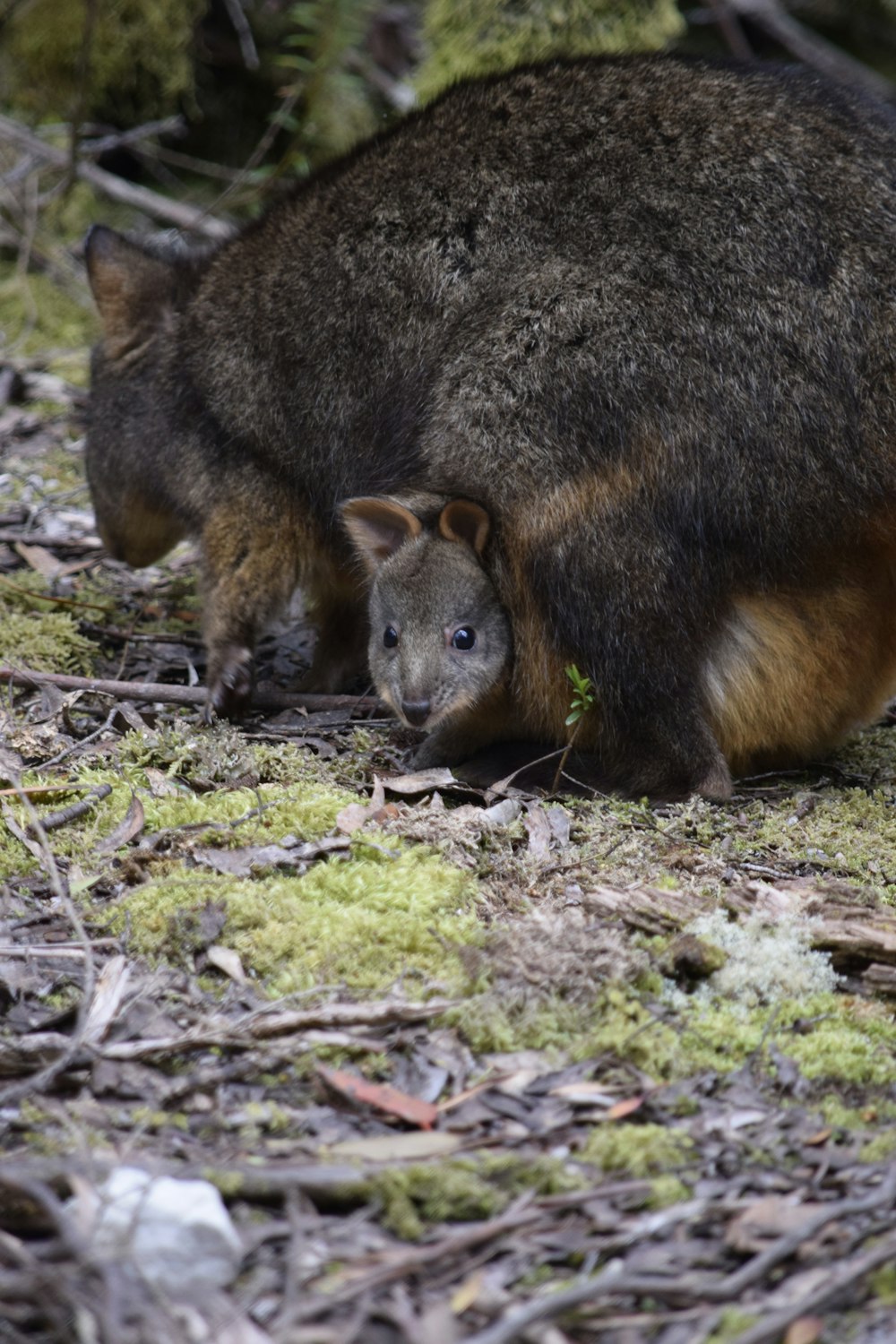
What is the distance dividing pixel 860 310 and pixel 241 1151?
318 cm

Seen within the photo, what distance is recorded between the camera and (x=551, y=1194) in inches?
108

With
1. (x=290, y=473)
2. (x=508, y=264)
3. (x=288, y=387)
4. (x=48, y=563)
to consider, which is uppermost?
(x=508, y=264)

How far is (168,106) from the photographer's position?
34.9 feet

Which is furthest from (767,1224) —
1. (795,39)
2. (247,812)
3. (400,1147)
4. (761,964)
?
(795,39)

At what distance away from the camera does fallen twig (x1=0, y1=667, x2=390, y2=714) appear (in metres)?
5.40

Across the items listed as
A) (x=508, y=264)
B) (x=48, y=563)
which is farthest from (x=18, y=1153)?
(x=48, y=563)

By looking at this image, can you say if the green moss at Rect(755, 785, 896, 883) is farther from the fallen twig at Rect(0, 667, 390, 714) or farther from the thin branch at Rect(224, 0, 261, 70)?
the thin branch at Rect(224, 0, 261, 70)

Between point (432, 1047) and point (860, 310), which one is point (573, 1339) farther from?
point (860, 310)

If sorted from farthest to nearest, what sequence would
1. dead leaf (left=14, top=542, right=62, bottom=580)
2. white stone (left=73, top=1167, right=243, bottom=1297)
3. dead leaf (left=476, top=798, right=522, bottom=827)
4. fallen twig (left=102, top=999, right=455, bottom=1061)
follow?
dead leaf (left=14, top=542, right=62, bottom=580) < dead leaf (left=476, top=798, right=522, bottom=827) < fallen twig (left=102, top=999, right=455, bottom=1061) < white stone (left=73, top=1167, right=243, bottom=1297)

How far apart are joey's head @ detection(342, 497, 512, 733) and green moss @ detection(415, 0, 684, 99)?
12.5ft

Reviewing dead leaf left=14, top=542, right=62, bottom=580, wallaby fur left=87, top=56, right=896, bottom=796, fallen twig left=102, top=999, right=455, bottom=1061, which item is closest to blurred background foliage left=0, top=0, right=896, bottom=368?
dead leaf left=14, top=542, right=62, bottom=580

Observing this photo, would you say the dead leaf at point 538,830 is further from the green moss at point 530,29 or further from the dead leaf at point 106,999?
the green moss at point 530,29

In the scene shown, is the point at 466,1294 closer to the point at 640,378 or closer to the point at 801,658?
the point at 801,658

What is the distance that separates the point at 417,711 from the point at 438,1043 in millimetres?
1791
